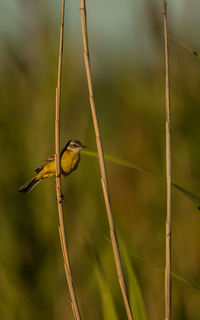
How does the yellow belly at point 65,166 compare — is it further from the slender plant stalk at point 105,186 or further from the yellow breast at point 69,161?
the slender plant stalk at point 105,186

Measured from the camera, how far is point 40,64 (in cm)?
192

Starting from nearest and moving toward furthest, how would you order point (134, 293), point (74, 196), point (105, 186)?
point (105, 186) → point (134, 293) → point (74, 196)

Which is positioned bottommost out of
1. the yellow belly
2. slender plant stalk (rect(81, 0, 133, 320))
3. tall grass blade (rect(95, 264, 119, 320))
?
tall grass blade (rect(95, 264, 119, 320))

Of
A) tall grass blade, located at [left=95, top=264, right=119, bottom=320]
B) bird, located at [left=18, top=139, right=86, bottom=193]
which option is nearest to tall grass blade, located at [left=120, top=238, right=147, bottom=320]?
tall grass blade, located at [left=95, top=264, right=119, bottom=320]

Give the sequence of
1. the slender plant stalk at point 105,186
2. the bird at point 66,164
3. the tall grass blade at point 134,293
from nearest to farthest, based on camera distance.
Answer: the slender plant stalk at point 105,186 → the tall grass blade at point 134,293 → the bird at point 66,164

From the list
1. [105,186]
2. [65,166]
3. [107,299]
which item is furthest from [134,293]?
[65,166]

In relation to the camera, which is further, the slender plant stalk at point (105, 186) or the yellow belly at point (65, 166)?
the yellow belly at point (65, 166)

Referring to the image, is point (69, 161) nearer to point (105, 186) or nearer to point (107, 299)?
point (107, 299)

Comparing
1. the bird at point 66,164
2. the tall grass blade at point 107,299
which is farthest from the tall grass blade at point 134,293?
the bird at point 66,164

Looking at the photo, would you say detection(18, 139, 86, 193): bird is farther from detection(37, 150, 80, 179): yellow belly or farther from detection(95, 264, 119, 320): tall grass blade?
detection(95, 264, 119, 320): tall grass blade

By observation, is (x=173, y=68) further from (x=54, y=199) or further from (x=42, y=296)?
(x=42, y=296)

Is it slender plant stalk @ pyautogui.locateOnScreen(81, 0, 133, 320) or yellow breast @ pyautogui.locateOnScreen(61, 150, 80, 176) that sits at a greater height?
yellow breast @ pyautogui.locateOnScreen(61, 150, 80, 176)

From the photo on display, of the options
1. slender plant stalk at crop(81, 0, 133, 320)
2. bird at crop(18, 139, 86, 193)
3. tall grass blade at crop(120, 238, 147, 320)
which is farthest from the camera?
bird at crop(18, 139, 86, 193)

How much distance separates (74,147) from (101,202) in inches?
18.2
